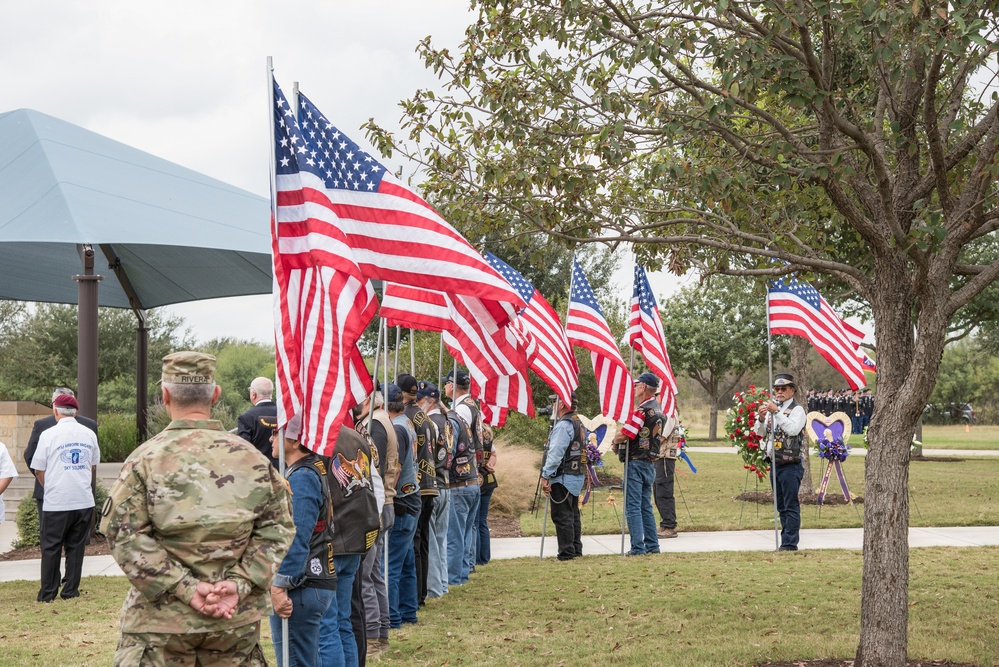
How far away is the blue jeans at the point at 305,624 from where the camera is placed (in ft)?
18.4

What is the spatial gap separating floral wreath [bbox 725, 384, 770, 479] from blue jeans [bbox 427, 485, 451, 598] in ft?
25.8

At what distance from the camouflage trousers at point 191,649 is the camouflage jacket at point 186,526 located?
0.05 m

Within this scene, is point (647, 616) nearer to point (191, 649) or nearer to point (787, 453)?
point (787, 453)

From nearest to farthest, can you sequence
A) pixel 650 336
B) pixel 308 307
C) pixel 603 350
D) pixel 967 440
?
pixel 308 307 → pixel 603 350 → pixel 650 336 → pixel 967 440

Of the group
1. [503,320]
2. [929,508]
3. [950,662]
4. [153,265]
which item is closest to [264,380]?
[503,320]

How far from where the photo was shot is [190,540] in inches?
168

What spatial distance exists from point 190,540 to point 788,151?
4.71 metres

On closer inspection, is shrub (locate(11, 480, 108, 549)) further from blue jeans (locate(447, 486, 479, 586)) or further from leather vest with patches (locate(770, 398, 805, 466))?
leather vest with patches (locate(770, 398, 805, 466))

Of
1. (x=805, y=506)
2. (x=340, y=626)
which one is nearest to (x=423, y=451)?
(x=340, y=626)

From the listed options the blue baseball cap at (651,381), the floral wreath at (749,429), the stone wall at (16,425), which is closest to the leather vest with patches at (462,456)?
the blue baseball cap at (651,381)

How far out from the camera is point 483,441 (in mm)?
12562

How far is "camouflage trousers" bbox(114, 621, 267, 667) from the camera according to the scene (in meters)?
4.21

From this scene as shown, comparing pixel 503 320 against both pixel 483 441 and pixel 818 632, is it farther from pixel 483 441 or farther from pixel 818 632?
pixel 483 441

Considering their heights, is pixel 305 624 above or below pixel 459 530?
above
